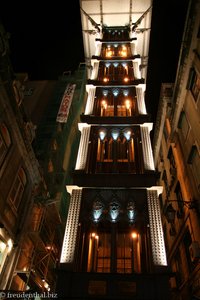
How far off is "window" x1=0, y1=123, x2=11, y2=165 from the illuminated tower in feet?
14.9

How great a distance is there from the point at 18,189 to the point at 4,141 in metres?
3.95

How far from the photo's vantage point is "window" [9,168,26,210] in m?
17.3

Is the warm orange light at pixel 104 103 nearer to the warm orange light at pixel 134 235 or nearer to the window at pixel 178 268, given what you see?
the warm orange light at pixel 134 235

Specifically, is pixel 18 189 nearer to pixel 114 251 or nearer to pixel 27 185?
pixel 27 185

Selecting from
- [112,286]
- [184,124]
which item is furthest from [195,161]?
[112,286]

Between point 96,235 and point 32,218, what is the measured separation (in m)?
7.56

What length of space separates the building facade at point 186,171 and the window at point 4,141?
A: 34.6 feet

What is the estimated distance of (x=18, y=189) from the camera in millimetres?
18281

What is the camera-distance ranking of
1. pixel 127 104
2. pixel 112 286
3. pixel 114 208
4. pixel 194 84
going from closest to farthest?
pixel 112 286, pixel 114 208, pixel 194 84, pixel 127 104

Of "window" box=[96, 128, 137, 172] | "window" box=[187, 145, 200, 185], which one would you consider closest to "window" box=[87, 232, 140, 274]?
"window" box=[96, 128, 137, 172]

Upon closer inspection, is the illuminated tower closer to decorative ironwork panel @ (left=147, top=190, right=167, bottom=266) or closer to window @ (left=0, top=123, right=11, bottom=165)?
decorative ironwork panel @ (left=147, top=190, right=167, bottom=266)

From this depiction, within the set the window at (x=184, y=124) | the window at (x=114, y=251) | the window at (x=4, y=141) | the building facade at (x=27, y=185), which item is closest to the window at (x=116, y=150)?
the window at (x=114, y=251)

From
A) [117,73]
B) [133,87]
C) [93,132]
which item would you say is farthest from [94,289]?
[117,73]

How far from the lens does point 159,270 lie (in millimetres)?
11938
